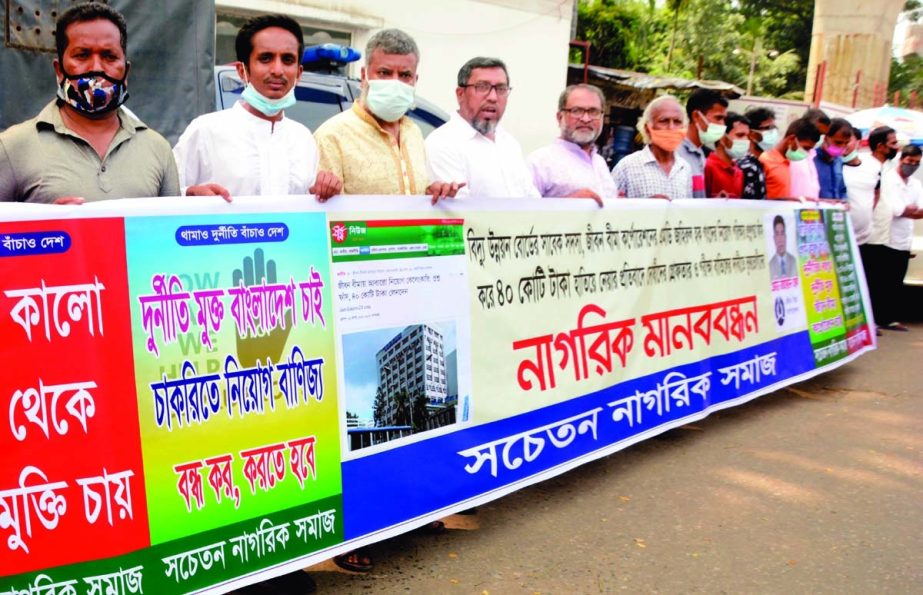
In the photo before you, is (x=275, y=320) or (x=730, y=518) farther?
(x=730, y=518)

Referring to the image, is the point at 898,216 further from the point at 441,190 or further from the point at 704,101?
the point at 441,190

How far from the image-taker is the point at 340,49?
6445 mm

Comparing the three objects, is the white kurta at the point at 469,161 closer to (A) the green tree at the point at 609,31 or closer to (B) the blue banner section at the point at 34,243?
(B) the blue banner section at the point at 34,243

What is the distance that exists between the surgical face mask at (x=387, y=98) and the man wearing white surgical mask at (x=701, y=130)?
278cm

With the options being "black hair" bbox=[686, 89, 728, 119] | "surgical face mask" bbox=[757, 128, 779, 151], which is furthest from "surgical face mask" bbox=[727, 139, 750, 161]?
"surgical face mask" bbox=[757, 128, 779, 151]

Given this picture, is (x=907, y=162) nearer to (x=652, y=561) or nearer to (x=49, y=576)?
(x=652, y=561)

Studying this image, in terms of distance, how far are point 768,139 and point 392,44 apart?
4266 mm

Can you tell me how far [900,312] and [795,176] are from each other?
4091mm

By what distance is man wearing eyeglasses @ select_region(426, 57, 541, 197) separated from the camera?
4250mm

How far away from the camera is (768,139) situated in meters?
7.14

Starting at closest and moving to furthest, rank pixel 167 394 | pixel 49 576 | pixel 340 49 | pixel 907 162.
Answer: pixel 49 576
pixel 167 394
pixel 340 49
pixel 907 162

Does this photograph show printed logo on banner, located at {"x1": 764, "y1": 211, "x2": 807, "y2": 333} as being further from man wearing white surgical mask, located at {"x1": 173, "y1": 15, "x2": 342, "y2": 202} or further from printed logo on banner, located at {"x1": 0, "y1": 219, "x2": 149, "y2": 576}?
printed logo on banner, located at {"x1": 0, "y1": 219, "x2": 149, "y2": 576}

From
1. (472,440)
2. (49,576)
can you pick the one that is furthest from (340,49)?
(49,576)

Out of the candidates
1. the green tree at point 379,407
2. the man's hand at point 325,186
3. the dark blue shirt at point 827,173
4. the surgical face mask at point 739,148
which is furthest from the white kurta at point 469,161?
the dark blue shirt at point 827,173
